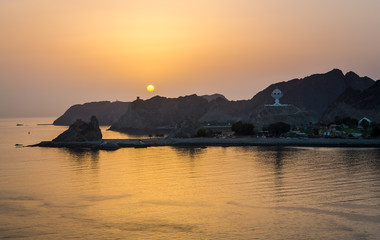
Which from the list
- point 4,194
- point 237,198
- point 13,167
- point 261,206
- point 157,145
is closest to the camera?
point 261,206

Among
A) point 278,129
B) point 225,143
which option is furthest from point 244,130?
point 225,143

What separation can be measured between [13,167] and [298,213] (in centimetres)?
4452

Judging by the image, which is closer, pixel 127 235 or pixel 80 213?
pixel 127 235

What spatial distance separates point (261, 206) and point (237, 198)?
3.53 meters

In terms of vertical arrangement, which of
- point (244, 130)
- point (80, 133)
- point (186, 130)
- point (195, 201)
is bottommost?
point (195, 201)

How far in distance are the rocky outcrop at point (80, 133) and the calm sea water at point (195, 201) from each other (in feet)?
162

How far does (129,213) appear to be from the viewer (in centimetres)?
3105

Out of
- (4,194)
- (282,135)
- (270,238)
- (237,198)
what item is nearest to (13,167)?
(4,194)

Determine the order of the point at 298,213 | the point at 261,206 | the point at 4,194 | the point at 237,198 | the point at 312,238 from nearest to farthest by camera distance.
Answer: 1. the point at 312,238
2. the point at 298,213
3. the point at 261,206
4. the point at 237,198
5. the point at 4,194

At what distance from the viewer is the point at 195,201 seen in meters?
34.7

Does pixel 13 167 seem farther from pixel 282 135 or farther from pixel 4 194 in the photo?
pixel 282 135

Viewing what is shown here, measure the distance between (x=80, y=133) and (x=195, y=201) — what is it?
78748mm

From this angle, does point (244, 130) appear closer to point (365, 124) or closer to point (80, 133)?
point (365, 124)

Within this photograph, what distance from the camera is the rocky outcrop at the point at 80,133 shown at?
10694cm
